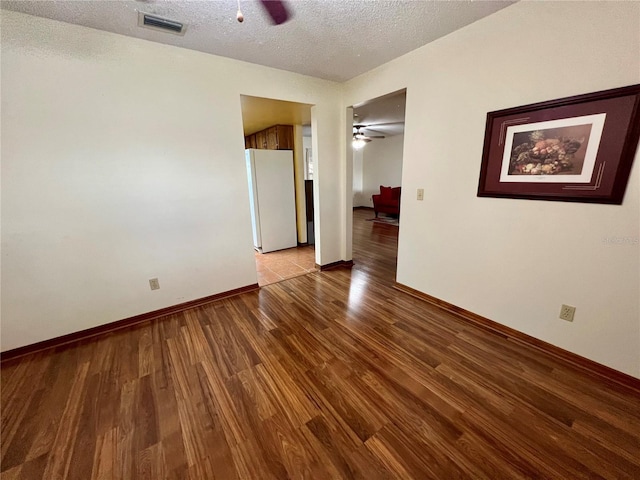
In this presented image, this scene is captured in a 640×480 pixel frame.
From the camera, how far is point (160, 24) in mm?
1795

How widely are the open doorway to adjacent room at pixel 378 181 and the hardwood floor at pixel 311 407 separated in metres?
1.50

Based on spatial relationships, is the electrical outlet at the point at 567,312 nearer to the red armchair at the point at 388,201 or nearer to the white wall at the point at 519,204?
the white wall at the point at 519,204

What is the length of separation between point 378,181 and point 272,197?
5.53 meters

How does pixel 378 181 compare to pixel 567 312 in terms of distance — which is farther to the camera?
pixel 378 181

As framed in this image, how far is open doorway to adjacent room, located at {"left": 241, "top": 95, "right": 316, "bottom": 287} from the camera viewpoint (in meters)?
3.71

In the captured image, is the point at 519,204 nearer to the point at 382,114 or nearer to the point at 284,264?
the point at 284,264

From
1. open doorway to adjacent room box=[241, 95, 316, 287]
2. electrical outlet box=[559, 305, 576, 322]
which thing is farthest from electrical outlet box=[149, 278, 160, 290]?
electrical outlet box=[559, 305, 576, 322]

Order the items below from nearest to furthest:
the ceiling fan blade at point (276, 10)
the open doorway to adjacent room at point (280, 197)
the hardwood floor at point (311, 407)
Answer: the hardwood floor at point (311, 407), the ceiling fan blade at point (276, 10), the open doorway to adjacent room at point (280, 197)

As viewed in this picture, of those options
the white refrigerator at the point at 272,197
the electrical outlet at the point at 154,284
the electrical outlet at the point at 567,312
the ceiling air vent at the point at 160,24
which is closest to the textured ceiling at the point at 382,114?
the white refrigerator at the point at 272,197

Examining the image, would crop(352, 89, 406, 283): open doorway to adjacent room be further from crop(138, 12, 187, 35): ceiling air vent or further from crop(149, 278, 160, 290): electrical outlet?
crop(149, 278, 160, 290): electrical outlet

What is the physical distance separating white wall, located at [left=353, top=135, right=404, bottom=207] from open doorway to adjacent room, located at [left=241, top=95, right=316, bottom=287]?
4.16 metres

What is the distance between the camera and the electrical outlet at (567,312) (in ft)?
5.62


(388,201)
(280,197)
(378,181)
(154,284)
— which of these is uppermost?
(378,181)

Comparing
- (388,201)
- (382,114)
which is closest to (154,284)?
(382,114)
